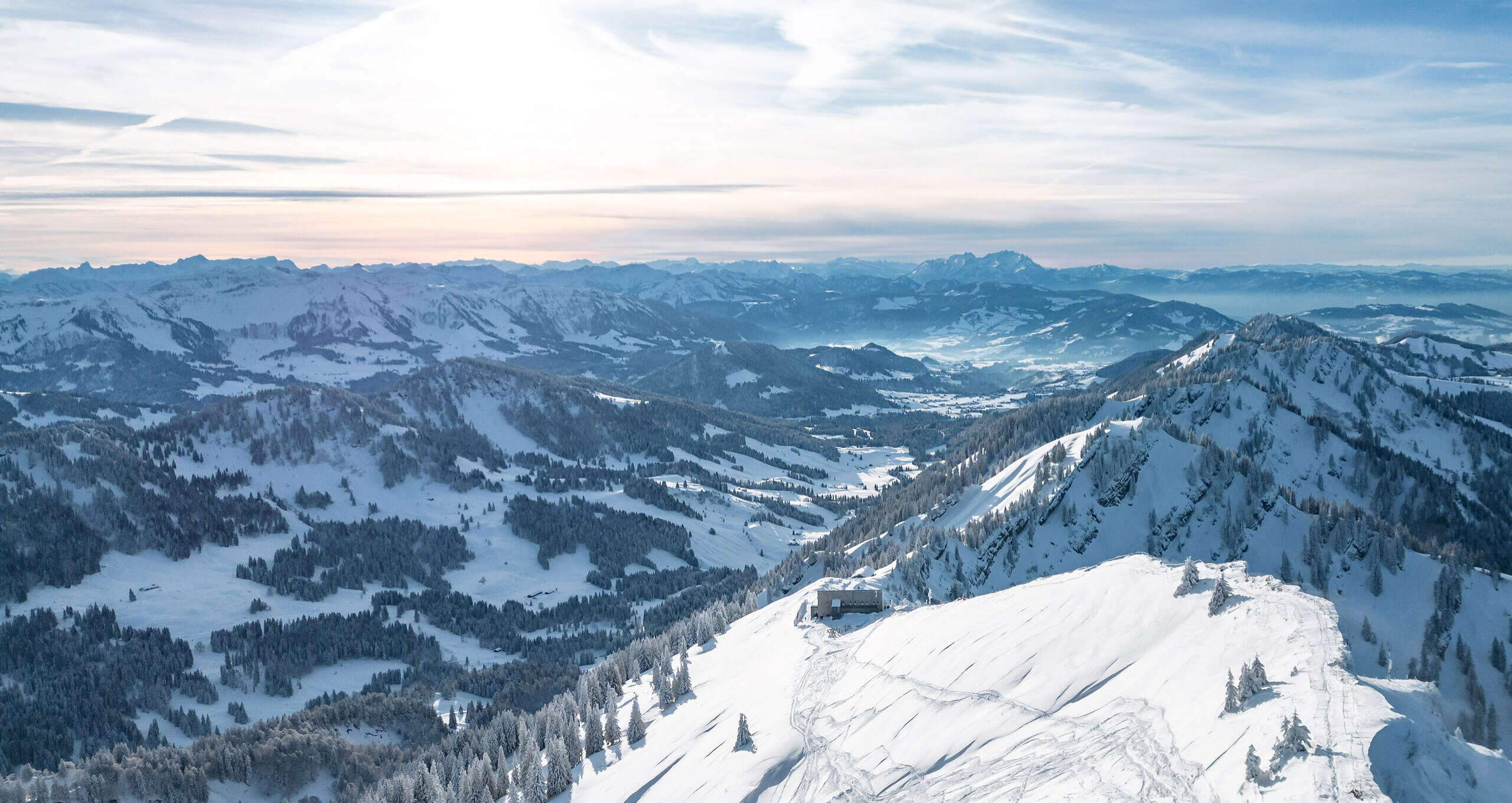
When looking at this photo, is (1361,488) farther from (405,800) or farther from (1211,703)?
(405,800)

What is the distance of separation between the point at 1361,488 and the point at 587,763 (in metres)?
166

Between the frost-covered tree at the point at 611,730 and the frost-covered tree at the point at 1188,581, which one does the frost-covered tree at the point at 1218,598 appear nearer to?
the frost-covered tree at the point at 1188,581

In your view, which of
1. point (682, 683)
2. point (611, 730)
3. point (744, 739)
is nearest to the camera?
point (744, 739)

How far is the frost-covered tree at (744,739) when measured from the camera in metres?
75.8

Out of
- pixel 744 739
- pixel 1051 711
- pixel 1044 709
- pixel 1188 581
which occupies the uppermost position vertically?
pixel 1188 581

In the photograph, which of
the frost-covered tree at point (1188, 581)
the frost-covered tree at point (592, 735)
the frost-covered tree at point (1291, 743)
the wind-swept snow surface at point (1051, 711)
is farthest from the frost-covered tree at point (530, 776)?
the frost-covered tree at point (1291, 743)

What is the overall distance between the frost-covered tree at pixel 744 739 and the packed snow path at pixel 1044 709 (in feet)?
3.23

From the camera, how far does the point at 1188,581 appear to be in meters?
69.4

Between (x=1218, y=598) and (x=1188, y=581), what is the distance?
5076 millimetres

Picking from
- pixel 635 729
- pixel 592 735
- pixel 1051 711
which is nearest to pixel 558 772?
pixel 592 735

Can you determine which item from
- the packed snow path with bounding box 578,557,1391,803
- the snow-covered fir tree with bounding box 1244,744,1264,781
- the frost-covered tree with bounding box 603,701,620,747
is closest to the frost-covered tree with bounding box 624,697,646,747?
the frost-covered tree with bounding box 603,701,620,747

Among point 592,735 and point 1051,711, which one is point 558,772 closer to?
point 592,735

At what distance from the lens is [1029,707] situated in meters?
59.9

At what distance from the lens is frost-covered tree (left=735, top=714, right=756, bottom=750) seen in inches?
2985
